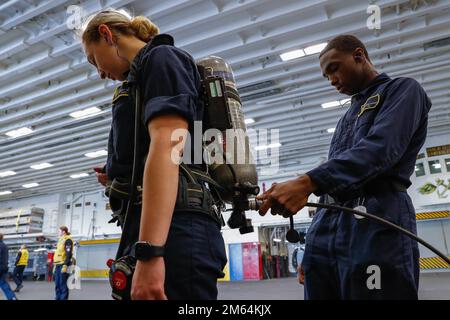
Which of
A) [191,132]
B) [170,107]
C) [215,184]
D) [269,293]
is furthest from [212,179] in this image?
[269,293]

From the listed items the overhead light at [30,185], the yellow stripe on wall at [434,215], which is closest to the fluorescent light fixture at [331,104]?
the yellow stripe on wall at [434,215]

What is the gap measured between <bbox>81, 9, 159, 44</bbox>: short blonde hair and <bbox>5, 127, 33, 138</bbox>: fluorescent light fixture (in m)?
10.1

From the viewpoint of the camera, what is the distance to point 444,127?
1112cm

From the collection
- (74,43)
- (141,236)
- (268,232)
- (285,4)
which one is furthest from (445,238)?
(141,236)

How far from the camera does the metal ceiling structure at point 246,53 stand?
536cm

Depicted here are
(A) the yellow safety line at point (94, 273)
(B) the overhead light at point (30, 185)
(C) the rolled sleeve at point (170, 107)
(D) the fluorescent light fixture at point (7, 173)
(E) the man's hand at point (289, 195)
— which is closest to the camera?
(C) the rolled sleeve at point (170, 107)

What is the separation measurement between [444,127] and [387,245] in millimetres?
11919

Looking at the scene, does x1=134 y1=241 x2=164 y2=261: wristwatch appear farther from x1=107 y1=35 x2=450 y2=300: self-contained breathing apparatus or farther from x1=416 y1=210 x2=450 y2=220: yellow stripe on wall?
x1=416 y1=210 x2=450 y2=220: yellow stripe on wall

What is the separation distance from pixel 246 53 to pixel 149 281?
628cm

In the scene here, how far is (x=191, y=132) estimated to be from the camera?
112 cm

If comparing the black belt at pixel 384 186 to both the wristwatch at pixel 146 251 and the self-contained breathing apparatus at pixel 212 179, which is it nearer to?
the self-contained breathing apparatus at pixel 212 179

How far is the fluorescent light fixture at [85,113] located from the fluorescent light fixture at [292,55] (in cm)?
481

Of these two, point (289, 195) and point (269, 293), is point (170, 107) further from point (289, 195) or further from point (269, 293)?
point (269, 293)
